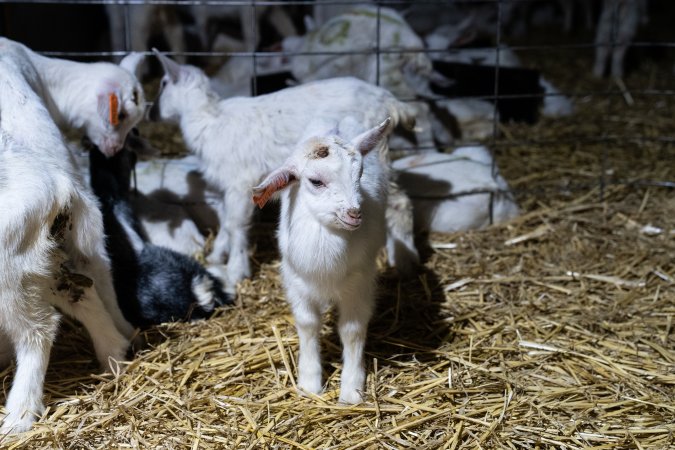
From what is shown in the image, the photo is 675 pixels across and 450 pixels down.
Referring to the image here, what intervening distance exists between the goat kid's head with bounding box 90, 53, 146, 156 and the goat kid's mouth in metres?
2.07

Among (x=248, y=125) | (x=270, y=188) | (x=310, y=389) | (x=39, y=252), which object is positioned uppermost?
(x=270, y=188)

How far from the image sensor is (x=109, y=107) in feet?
14.8

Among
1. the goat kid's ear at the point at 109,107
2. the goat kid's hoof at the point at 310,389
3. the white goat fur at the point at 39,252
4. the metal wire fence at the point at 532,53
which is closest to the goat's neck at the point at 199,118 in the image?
the metal wire fence at the point at 532,53

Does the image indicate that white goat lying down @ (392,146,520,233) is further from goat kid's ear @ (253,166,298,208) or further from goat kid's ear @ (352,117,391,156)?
goat kid's ear @ (253,166,298,208)

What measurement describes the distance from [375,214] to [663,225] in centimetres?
294

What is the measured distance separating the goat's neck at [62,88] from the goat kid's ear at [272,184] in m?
1.98

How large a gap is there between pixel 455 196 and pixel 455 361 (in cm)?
193

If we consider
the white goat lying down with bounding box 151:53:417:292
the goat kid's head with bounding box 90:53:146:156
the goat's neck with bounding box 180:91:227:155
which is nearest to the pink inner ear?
the white goat lying down with bounding box 151:53:417:292

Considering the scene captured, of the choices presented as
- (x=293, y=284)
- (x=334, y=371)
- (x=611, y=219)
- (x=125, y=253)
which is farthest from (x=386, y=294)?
(x=611, y=219)

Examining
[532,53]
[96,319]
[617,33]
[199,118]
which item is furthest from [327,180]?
[532,53]

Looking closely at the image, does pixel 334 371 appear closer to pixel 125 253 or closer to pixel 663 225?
pixel 125 253

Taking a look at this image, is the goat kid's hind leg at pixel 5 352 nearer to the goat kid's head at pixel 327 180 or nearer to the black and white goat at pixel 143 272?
the black and white goat at pixel 143 272

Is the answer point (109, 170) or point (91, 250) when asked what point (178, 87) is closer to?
point (109, 170)

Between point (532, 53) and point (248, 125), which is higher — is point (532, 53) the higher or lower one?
the lower one
